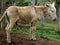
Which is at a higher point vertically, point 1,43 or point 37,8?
point 37,8

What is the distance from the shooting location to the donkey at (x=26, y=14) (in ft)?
26.2

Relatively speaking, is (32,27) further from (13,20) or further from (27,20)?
(13,20)

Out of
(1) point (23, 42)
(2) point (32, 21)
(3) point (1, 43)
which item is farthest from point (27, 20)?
(3) point (1, 43)

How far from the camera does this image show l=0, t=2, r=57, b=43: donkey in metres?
7.98

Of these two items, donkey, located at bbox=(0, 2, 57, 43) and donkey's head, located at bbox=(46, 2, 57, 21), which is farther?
donkey's head, located at bbox=(46, 2, 57, 21)

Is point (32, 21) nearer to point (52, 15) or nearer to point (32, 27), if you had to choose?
point (32, 27)

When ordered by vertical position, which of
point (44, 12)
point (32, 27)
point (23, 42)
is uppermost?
point (44, 12)

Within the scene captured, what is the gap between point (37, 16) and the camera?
8656mm

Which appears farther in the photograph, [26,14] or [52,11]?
[52,11]

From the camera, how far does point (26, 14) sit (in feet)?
27.5

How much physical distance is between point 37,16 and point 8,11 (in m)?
1.39

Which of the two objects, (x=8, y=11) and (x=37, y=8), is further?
(x=37, y=8)

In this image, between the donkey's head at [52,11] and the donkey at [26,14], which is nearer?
the donkey at [26,14]

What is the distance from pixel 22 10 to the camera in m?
8.32
